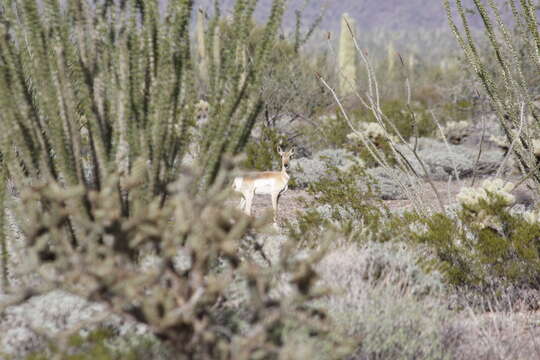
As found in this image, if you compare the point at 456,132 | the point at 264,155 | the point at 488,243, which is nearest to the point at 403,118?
the point at 456,132

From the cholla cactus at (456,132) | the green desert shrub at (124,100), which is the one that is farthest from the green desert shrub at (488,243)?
the cholla cactus at (456,132)

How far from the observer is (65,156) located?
2881 mm

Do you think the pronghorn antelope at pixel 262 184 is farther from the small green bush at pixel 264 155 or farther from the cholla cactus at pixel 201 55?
the small green bush at pixel 264 155

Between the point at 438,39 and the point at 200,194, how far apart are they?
155m

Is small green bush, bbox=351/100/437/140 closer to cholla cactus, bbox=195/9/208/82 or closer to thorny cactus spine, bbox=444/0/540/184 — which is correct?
cholla cactus, bbox=195/9/208/82

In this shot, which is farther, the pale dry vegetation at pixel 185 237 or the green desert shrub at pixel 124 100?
the green desert shrub at pixel 124 100

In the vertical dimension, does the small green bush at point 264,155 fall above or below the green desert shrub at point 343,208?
below

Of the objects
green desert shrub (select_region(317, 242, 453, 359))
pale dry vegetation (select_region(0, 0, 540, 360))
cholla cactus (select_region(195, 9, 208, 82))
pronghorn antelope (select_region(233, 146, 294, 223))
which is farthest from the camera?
pronghorn antelope (select_region(233, 146, 294, 223))

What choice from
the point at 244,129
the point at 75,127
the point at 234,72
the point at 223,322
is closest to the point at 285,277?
the point at 223,322

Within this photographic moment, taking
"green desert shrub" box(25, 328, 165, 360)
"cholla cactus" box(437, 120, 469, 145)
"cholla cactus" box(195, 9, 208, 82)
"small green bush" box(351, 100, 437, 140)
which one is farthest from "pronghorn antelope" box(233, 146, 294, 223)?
"cholla cactus" box(437, 120, 469, 145)

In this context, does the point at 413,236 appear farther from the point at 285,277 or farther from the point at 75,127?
the point at 75,127

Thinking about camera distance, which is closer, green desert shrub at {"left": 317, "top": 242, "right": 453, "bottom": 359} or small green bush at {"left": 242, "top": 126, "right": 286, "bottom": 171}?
green desert shrub at {"left": 317, "top": 242, "right": 453, "bottom": 359}

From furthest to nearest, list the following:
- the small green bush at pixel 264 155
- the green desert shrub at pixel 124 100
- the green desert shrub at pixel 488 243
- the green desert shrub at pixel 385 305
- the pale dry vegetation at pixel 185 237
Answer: the small green bush at pixel 264 155
the green desert shrub at pixel 488 243
the green desert shrub at pixel 124 100
the green desert shrub at pixel 385 305
the pale dry vegetation at pixel 185 237

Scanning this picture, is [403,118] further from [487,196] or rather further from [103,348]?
[103,348]
